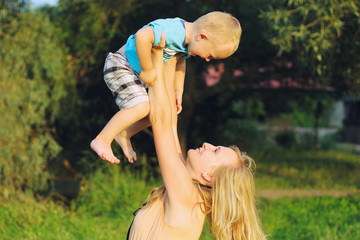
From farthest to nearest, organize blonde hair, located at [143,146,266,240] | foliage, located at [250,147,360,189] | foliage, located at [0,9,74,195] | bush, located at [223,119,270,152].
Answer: bush, located at [223,119,270,152] < foliage, located at [250,147,360,189] < foliage, located at [0,9,74,195] < blonde hair, located at [143,146,266,240]

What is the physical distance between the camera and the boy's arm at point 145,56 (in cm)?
197

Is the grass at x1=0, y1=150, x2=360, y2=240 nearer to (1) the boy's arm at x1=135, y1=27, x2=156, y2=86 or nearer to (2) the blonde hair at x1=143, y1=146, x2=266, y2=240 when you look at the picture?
(2) the blonde hair at x1=143, y1=146, x2=266, y2=240

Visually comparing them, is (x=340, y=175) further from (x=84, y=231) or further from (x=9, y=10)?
(x=9, y=10)

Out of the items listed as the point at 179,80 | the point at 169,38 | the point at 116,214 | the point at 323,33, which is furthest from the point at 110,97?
the point at 169,38

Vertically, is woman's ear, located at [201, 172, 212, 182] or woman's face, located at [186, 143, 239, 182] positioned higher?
woman's face, located at [186, 143, 239, 182]

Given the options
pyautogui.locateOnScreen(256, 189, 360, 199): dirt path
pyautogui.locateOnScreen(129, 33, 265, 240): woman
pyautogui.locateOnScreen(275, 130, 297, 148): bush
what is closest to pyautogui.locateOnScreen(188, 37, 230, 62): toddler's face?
pyautogui.locateOnScreen(129, 33, 265, 240): woman

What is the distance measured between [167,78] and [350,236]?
131 inches

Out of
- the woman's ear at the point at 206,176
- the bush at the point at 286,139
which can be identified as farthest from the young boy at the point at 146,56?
the bush at the point at 286,139

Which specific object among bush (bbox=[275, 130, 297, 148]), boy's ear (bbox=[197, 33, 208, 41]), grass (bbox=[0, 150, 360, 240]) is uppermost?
boy's ear (bbox=[197, 33, 208, 41])

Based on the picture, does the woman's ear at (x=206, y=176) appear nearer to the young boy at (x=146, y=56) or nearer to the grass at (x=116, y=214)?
the young boy at (x=146, y=56)

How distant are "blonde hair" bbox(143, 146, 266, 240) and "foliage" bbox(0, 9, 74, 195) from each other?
4.53 m

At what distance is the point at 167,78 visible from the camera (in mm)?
2449

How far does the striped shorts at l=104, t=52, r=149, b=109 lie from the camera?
7.54 ft

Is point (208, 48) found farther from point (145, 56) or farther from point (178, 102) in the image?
point (178, 102)
